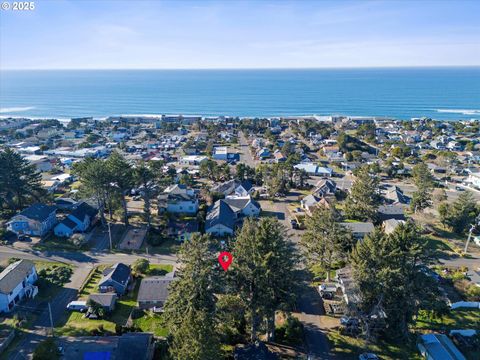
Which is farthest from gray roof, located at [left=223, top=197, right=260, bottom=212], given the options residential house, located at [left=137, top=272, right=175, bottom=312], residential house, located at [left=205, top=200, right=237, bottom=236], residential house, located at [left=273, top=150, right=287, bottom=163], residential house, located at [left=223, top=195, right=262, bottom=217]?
residential house, located at [left=273, top=150, right=287, bottom=163]

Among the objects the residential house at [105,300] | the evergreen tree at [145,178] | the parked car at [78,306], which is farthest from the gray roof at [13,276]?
the evergreen tree at [145,178]

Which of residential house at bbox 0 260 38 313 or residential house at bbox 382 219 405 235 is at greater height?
residential house at bbox 382 219 405 235

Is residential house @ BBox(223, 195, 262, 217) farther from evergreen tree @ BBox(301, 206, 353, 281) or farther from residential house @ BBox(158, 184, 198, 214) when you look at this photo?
evergreen tree @ BBox(301, 206, 353, 281)

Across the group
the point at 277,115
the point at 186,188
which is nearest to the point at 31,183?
the point at 186,188

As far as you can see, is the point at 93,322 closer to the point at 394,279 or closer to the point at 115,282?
the point at 115,282

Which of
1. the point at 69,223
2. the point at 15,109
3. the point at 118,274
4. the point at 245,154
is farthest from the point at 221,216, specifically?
the point at 15,109

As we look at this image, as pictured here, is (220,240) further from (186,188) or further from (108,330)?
(108,330)
